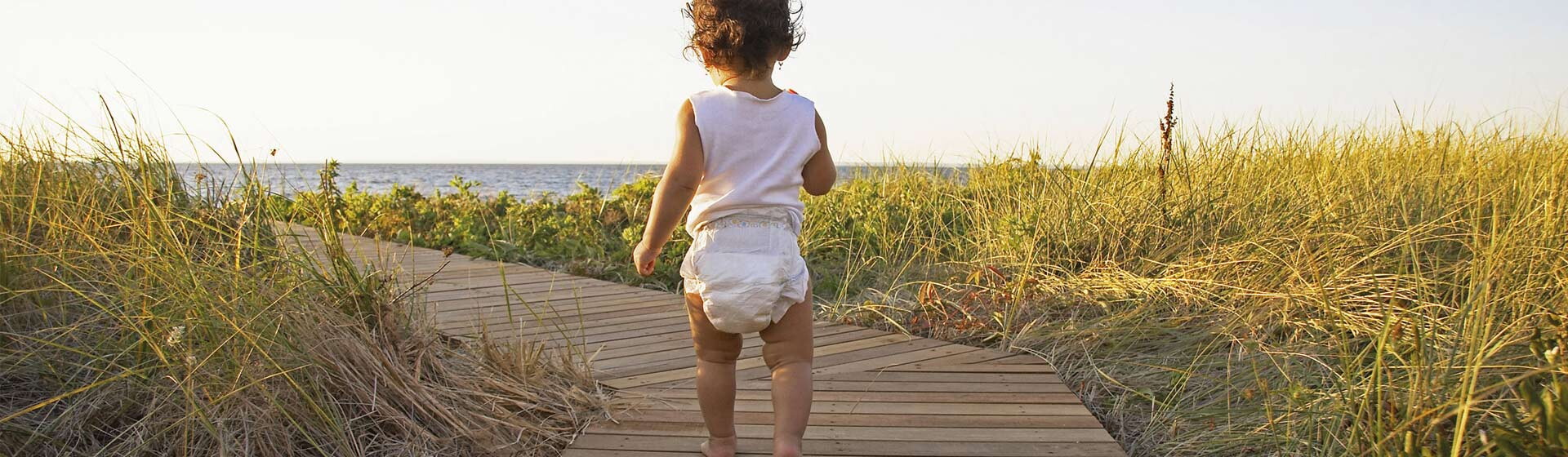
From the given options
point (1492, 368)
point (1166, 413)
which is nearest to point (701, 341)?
point (1166, 413)

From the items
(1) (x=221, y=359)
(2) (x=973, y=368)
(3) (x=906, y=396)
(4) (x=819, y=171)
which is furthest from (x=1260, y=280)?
(1) (x=221, y=359)

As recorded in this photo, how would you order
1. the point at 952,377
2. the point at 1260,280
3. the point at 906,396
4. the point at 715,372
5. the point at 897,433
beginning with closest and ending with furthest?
the point at 715,372 → the point at 897,433 → the point at 906,396 → the point at 952,377 → the point at 1260,280

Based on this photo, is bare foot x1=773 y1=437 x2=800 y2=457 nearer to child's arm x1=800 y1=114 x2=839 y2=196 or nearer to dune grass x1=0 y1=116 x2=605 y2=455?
child's arm x1=800 y1=114 x2=839 y2=196

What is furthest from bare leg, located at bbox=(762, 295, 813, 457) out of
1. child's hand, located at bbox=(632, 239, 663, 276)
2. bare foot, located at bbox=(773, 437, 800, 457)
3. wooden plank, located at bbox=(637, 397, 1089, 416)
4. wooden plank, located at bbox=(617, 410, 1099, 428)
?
wooden plank, located at bbox=(637, 397, 1089, 416)

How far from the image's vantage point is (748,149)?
230 cm

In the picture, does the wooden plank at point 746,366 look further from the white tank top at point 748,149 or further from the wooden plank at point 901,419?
the white tank top at point 748,149

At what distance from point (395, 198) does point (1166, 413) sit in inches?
271

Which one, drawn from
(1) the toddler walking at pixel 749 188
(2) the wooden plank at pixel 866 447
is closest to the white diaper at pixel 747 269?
(1) the toddler walking at pixel 749 188

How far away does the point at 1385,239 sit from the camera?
3676mm

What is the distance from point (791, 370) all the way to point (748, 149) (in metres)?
0.50

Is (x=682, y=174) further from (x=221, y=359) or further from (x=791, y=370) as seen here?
(x=221, y=359)

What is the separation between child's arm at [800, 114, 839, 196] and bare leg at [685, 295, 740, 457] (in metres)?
0.36

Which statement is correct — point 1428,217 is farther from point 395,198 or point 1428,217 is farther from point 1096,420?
point 395,198

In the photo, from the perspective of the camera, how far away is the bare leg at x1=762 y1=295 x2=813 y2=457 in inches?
93.8
